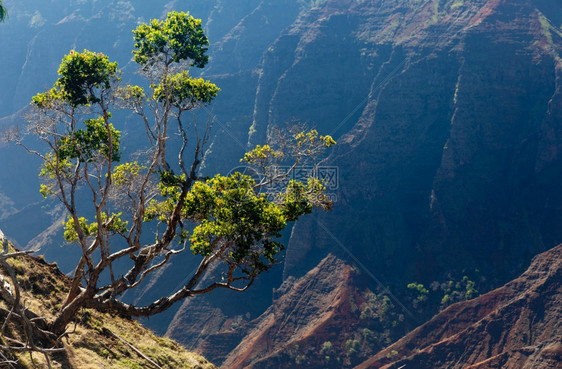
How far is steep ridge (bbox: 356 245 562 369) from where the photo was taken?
55.6 meters

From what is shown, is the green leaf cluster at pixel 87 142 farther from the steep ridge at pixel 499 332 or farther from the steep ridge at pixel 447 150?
the steep ridge at pixel 447 150

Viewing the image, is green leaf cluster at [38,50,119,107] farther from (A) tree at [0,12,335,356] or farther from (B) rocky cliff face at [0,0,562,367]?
(B) rocky cliff face at [0,0,562,367]

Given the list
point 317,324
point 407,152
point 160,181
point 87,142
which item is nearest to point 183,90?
point 160,181

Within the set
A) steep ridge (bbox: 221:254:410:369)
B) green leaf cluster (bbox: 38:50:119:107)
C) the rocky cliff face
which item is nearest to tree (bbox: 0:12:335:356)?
green leaf cluster (bbox: 38:50:119:107)

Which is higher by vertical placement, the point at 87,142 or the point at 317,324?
the point at 87,142

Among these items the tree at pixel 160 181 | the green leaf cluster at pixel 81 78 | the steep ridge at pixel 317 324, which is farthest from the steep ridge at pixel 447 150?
the green leaf cluster at pixel 81 78

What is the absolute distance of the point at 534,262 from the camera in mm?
67125

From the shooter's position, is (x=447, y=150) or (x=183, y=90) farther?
(x=447, y=150)

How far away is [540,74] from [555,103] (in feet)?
22.1

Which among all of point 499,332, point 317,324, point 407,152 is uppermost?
point 407,152

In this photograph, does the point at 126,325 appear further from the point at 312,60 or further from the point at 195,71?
the point at 195,71

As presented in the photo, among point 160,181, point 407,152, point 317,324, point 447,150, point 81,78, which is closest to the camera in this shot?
point 81,78

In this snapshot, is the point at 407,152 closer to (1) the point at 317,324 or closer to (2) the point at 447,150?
(2) the point at 447,150

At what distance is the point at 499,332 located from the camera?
59906 mm
